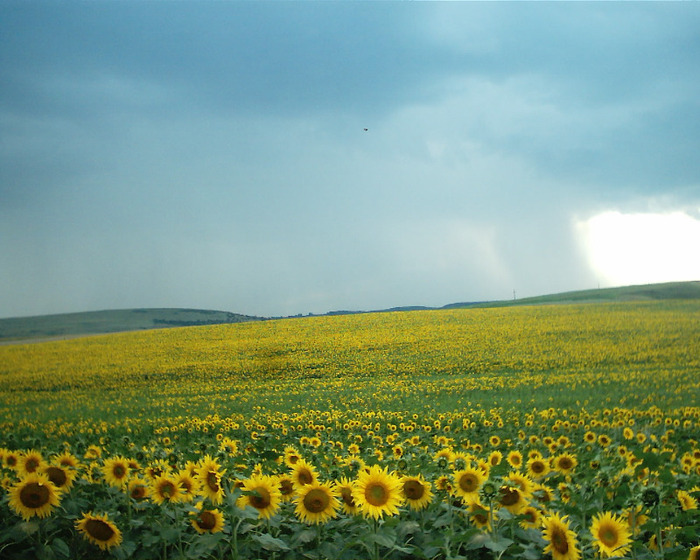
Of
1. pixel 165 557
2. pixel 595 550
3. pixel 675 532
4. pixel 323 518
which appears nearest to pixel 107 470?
pixel 165 557

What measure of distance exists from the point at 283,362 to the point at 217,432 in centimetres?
520

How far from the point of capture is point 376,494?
1.82 m

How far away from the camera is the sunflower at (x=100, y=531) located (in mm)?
1923

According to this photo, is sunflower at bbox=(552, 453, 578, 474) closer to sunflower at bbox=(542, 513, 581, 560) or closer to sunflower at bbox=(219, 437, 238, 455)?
sunflower at bbox=(542, 513, 581, 560)

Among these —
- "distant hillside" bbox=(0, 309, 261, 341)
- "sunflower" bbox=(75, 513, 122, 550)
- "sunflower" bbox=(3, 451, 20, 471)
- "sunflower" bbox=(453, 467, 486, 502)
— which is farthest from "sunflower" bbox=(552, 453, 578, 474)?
"distant hillside" bbox=(0, 309, 261, 341)

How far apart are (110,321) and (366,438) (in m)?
11.0

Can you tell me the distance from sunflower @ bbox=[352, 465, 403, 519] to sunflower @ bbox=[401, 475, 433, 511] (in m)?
0.22

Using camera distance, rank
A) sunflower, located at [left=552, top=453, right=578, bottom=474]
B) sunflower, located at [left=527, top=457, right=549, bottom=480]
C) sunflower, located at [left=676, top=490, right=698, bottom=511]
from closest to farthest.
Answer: sunflower, located at [left=676, top=490, right=698, bottom=511] → sunflower, located at [left=527, top=457, right=549, bottom=480] → sunflower, located at [left=552, top=453, right=578, bottom=474]

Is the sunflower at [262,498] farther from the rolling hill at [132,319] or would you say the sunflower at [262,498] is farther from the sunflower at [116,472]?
the rolling hill at [132,319]

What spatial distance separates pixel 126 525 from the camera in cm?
215

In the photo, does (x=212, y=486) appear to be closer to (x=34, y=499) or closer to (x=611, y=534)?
(x=34, y=499)

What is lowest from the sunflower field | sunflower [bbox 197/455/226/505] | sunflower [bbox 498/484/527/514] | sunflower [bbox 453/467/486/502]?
the sunflower field

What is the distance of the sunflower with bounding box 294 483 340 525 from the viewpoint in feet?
6.25

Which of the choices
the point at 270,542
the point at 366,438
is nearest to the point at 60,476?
the point at 270,542
